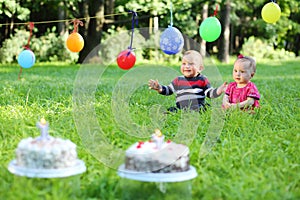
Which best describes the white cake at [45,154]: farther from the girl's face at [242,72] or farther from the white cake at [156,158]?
the girl's face at [242,72]

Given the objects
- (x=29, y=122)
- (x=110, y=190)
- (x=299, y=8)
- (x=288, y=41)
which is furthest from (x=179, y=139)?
(x=288, y=41)

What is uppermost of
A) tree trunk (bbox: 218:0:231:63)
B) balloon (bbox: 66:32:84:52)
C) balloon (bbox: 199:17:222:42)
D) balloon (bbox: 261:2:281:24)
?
balloon (bbox: 261:2:281:24)

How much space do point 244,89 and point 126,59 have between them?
1.53 m

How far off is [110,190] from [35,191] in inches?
15.2

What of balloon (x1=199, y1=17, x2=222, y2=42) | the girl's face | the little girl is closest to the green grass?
the little girl

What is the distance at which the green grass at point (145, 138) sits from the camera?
7.89ft

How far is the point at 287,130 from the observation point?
12.1 feet

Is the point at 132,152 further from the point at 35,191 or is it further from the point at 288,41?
the point at 288,41

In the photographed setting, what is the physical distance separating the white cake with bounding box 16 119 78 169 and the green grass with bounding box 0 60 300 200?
78 millimetres

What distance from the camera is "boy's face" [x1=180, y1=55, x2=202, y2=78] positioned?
4383 millimetres

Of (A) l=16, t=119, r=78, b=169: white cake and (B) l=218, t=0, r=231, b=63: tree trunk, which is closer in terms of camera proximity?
(A) l=16, t=119, r=78, b=169: white cake

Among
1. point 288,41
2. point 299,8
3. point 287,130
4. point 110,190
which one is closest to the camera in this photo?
point 110,190

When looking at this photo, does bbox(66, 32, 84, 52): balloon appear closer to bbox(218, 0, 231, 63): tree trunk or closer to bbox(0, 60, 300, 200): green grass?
bbox(0, 60, 300, 200): green grass

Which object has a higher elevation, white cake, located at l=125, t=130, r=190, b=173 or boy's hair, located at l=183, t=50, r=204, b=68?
boy's hair, located at l=183, t=50, r=204, b=68
